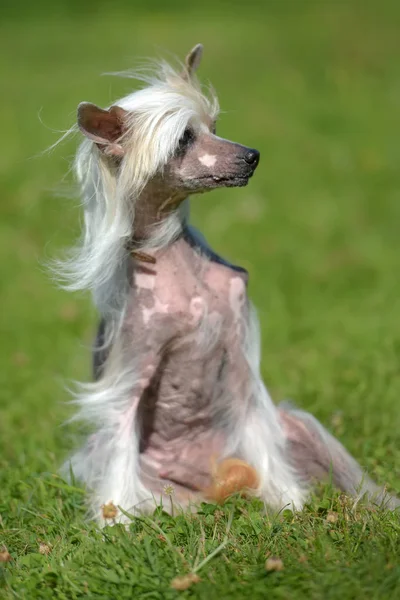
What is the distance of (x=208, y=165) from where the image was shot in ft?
12.2

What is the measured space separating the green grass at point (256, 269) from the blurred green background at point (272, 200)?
2 centimetres

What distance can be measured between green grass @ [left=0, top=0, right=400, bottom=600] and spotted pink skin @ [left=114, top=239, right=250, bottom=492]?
37cm

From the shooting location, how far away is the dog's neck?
378 centimetres

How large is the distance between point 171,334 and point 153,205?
20.0 inches

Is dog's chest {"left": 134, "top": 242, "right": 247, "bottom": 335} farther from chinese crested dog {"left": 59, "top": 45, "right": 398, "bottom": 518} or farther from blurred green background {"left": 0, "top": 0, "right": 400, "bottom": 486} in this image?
blurred green background {"left": 0, "top": 0, "right": 400, "bottom": 486}

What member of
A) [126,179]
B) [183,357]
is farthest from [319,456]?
[126,179]

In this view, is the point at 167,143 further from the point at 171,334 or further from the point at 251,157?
the point at 171,334

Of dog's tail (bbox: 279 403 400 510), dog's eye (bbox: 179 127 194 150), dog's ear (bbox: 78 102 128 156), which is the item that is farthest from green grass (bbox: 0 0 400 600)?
dog's eye (bbox: 179 127 194 150)

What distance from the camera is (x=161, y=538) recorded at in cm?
352

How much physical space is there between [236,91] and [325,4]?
536 cm

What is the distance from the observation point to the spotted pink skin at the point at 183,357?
3852 millimetres

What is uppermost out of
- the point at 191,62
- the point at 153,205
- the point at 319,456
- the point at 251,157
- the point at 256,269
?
the point at 191,62

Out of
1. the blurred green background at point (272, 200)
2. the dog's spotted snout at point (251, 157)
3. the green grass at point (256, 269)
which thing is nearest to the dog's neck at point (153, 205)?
the dog's spotted snout at point (251, 157)

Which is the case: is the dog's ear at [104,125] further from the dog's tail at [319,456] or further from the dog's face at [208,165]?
the dog's tail at [319,456]
